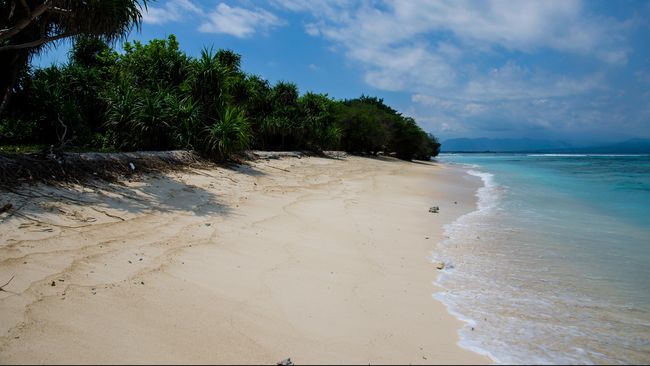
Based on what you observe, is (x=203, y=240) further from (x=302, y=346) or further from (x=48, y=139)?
(x=48, y=139)

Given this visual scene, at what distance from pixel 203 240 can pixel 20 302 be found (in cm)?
196

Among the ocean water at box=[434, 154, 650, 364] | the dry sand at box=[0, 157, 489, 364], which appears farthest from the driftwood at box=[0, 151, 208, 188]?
the ocean water at box=[434, 154, 650, 364]

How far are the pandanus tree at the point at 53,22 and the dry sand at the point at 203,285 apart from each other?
141 inches

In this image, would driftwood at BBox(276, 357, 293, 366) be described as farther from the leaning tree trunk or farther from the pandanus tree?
the leaning tree trunk

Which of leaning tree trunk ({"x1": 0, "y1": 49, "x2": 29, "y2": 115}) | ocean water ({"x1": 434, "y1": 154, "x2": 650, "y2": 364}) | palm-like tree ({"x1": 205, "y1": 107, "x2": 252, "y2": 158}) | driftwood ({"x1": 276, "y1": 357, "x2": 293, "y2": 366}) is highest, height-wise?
leaning tree trunk ({"x1": 0, "y1": 49, "x2": 29, "y2": 115})

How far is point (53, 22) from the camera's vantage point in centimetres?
860

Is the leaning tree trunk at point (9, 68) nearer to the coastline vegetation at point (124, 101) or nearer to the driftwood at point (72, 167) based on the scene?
the coastline vegetation at point (124, 101)

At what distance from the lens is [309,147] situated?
23516 millimetres

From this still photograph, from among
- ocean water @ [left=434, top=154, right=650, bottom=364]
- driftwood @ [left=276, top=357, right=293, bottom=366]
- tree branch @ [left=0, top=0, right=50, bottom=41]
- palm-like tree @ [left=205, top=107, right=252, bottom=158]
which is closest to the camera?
driftwood @ [left=276, top=357, right=293, bottom=366]

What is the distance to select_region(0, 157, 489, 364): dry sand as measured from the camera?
7.79ft

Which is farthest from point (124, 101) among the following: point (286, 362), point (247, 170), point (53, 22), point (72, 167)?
point (286, 362)

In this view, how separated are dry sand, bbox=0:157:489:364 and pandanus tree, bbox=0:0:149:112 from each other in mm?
3593

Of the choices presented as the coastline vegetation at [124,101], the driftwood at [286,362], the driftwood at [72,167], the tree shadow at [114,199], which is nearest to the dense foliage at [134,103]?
the coastline vegetation at [124,101]

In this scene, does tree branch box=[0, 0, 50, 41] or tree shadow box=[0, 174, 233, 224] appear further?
tree branch box=[0, 0, 50, 41]
